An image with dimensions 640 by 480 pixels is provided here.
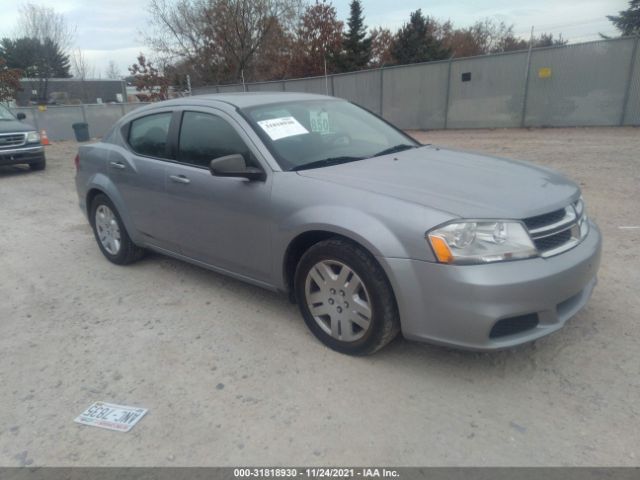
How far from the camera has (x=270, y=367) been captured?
2986 millimetres

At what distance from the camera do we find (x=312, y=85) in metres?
21.0

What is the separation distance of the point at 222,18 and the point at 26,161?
19067 millimetres

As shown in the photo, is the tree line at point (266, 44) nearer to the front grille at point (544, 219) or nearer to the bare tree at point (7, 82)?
the bare tree at point (7, 82)

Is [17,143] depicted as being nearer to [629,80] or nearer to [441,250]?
[441,250]

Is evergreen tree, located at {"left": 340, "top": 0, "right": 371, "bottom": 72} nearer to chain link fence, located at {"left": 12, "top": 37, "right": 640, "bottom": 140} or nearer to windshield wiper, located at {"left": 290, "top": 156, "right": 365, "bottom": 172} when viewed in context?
chain link fence, located at {"left": 12, "top": 37, "right": 640, "bottom": 140}

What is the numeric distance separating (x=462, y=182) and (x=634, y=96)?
43.3 feet

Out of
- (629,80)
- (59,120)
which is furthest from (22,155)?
(629,80)

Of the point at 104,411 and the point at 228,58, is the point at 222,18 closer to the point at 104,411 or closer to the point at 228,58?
the point at 228,58

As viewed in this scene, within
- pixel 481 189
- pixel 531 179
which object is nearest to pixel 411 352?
pixel 481 189

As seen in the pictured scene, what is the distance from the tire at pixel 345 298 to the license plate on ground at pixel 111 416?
1176mm

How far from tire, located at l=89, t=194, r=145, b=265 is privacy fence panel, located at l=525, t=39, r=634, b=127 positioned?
13781 millimetres

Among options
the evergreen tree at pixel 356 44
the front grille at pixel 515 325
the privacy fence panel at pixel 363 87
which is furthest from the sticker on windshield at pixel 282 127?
the evergreen tree at pixel 356 44

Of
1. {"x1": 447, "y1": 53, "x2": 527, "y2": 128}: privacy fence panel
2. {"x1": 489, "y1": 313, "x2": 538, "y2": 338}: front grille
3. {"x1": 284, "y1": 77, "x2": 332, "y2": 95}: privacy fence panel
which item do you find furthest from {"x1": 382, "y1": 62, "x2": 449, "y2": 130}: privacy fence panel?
{"x1": 489, "y1": 313, "x2": 538, "y2": 338}: front grille

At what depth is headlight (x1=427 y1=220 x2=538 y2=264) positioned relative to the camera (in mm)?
2480
